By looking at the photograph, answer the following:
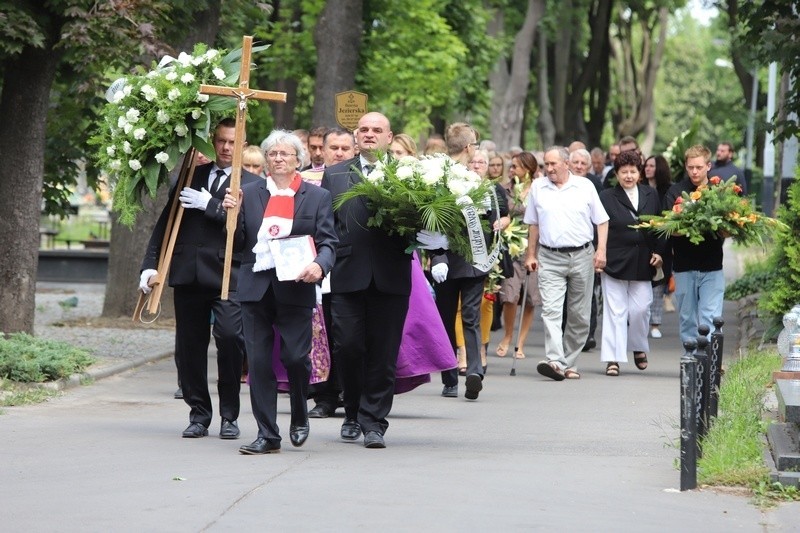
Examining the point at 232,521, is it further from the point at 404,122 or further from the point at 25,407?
the point at 404,122

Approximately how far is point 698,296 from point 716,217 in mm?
777

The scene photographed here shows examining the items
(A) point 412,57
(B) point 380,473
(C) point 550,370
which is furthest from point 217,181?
(A) point 412,57

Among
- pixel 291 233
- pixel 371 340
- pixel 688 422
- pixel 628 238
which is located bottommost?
pixel 688 422

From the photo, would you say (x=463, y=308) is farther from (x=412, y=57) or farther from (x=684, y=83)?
(x=684, y=83)

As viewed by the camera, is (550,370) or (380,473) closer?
(380,473)

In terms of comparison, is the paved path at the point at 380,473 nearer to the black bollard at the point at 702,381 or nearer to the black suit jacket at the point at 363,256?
the black bollard at the point at 702,381

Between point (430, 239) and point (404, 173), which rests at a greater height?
point (404, 173)

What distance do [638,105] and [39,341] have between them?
37638 mm

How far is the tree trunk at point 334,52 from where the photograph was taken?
2206 centimetres

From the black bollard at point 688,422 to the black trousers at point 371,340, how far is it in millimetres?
2105

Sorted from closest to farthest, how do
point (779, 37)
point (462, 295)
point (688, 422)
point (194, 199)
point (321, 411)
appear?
point (688, 422), point (194, 199), point (321, 411), point (462, 295), point (779, 37)

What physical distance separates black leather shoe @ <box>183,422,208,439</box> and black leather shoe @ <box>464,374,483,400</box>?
300 cm

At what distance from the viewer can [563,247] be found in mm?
14008

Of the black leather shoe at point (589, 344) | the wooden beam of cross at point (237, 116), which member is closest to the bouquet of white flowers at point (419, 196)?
the wooden beam of cross at point (237, 116)
